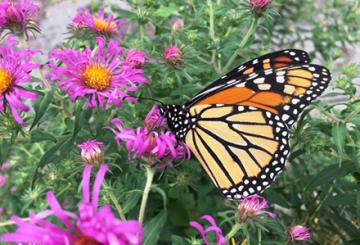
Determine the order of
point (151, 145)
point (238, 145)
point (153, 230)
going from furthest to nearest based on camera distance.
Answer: point (238, 145), point (153, 230), point (151, 145)

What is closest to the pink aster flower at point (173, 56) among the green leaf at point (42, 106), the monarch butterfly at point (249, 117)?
the monarch butterfly at point (249, 117)

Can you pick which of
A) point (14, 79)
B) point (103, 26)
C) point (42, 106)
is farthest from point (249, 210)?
point (103, 26)

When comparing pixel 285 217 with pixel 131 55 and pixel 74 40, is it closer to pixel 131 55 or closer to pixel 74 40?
pixel 131 55

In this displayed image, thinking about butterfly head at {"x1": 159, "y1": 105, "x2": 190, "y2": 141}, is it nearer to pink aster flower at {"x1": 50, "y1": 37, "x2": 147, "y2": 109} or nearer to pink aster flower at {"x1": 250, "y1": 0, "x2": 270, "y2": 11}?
pink aster flower at {"x1": 50, "y1": 37, "x2": 147, "y2": 109}

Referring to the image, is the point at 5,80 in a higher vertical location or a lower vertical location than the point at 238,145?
higher

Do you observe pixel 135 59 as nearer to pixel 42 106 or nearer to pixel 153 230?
pixel 42 106

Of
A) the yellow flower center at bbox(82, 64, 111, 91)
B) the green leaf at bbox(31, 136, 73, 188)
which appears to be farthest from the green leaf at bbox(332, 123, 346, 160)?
the green leaf at bbox(31, 136, 73, 188)
